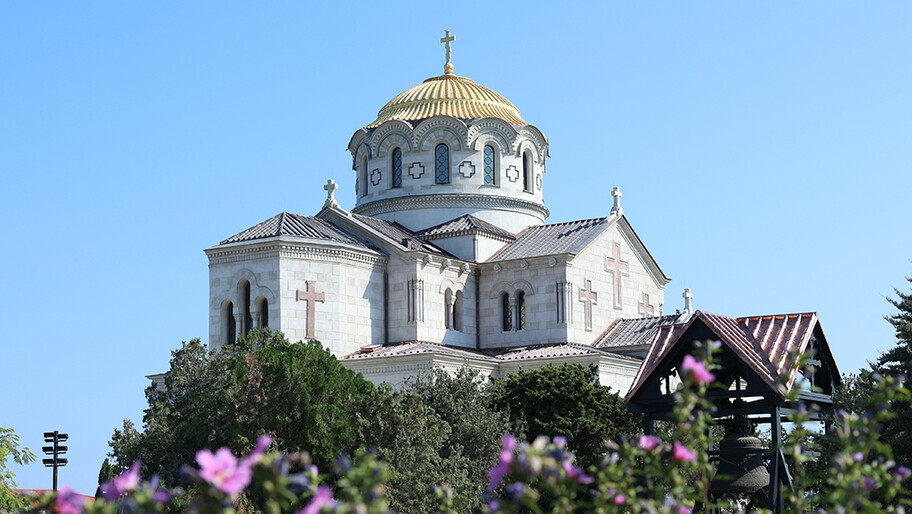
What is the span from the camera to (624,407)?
53.8ft

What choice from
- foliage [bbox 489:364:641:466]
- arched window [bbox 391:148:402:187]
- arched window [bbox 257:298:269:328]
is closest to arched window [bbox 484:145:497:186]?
arched window [bbox 391:148:402:187]

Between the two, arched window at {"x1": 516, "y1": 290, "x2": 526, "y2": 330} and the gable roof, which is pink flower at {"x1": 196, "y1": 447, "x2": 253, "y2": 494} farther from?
arched window at {"x1": 516, "y1": 290, "x2": 526, "y2": 330}

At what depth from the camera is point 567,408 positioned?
109 ft

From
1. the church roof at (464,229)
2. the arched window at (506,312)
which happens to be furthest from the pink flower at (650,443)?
the church roof at (464,229)

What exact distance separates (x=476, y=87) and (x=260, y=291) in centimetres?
1316

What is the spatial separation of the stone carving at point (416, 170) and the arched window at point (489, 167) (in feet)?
7.61

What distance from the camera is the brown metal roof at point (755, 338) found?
15.3 m

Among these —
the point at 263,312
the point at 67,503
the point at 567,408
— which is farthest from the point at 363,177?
the point at 67,503

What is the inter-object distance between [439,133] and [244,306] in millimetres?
9869

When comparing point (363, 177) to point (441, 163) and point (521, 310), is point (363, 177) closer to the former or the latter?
point (441, 163)

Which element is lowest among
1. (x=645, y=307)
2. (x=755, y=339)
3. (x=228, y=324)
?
(x=755, y=339)

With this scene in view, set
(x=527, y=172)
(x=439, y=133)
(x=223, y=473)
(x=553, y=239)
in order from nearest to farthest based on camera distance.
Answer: (x=223, y=473), (x=553, y=239), (x=439, y=133), (x=527, y=172)

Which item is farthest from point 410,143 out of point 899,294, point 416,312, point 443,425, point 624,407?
point 624,407

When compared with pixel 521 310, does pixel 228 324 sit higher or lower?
lower
